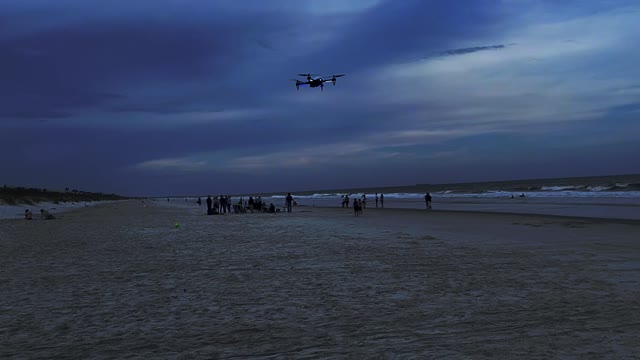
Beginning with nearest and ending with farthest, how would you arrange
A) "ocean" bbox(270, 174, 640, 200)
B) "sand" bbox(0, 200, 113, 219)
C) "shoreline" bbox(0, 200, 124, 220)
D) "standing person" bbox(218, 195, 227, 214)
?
"shoreline" bbox(0, 200, 124, 220)
"sand" bbox(0, 200, 113, 219)
"standing person" bbox(218, 195, 227, 214)
"ocean" bbox(270, 174, 640, 200)

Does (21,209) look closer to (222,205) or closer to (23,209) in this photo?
(23,209)

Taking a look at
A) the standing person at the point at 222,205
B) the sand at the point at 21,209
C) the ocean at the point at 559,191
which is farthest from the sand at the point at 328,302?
the ocean at the point at 559,191

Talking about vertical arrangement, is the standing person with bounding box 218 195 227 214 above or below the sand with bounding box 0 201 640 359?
above

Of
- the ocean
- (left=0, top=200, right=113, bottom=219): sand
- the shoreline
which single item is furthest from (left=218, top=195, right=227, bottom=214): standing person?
the ocean

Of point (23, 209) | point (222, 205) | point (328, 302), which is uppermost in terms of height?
A: point (23, 209)

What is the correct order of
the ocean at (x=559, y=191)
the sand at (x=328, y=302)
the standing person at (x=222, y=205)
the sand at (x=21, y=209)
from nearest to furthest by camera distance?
the sand at (x=328, y=302) < the sand at (x=21, y=209) < the standing person at (x=222, y=205) < the ocean at (x=559, y=191)

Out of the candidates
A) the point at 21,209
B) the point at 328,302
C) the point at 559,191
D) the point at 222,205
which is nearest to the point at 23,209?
the point at 21,209

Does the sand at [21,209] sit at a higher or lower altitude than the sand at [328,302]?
higher

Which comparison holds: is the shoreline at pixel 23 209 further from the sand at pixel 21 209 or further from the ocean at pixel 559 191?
the ocean at pixel 559 191

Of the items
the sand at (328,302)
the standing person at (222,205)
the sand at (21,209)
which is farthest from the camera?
the standing person at (222,205)

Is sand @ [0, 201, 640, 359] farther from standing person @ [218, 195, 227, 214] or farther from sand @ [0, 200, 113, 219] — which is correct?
sand @ [0, 200, 113, 219]
